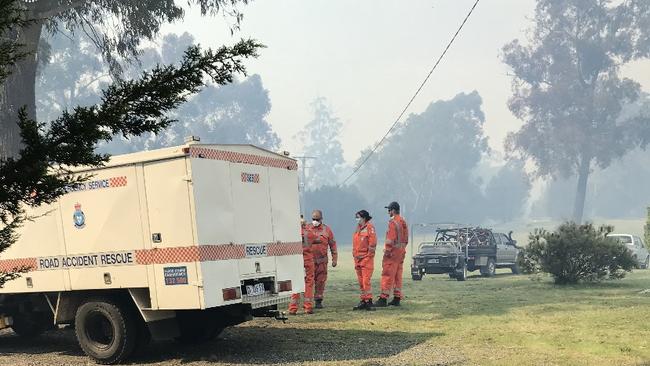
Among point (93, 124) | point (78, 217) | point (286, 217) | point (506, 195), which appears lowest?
Answer: point (286, 217)

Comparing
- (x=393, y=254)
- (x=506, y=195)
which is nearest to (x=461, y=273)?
(x=393, y=254)

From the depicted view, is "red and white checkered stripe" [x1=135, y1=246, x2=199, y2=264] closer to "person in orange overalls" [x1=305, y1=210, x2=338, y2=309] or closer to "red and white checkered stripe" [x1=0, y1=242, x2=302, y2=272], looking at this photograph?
"red and white checkered stripe" [x1=0, y1=242, x2=302, y2=272]

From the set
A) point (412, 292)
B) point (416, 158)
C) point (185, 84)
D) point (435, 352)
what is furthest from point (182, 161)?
point (416, 158)

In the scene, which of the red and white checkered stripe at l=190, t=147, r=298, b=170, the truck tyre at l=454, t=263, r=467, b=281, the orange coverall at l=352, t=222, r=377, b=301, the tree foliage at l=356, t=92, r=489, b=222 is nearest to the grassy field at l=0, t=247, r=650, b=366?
the orange coverall at l=352, t=222, r=377, b=301

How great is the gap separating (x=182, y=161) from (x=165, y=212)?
0.64 metres

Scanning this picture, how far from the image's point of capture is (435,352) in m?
8.82

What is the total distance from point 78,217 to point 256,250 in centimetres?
228

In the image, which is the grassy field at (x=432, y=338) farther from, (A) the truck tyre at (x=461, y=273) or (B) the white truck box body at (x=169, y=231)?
(A) the truck tyre at (x=461, y=273)

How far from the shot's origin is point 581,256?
58.8 ft

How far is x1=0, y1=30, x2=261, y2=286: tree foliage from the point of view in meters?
3.45

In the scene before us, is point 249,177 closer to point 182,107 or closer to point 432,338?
point 432,338

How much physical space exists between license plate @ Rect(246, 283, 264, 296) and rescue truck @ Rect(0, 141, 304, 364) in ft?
0.06

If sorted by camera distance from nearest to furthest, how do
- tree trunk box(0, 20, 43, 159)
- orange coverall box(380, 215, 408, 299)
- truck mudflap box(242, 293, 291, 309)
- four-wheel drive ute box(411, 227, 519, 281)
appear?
truck mudflap box(242, 293, 291, 309) → orange coverall box(380, 215, 408, 299) → tree trunk box(0, 20, 43, 159) → four-wheel drive ute box(411, 227, 519, 281)

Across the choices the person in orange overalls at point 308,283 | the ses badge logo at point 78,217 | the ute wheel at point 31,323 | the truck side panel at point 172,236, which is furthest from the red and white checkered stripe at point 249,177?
the person in orange overalls at point 308,283
